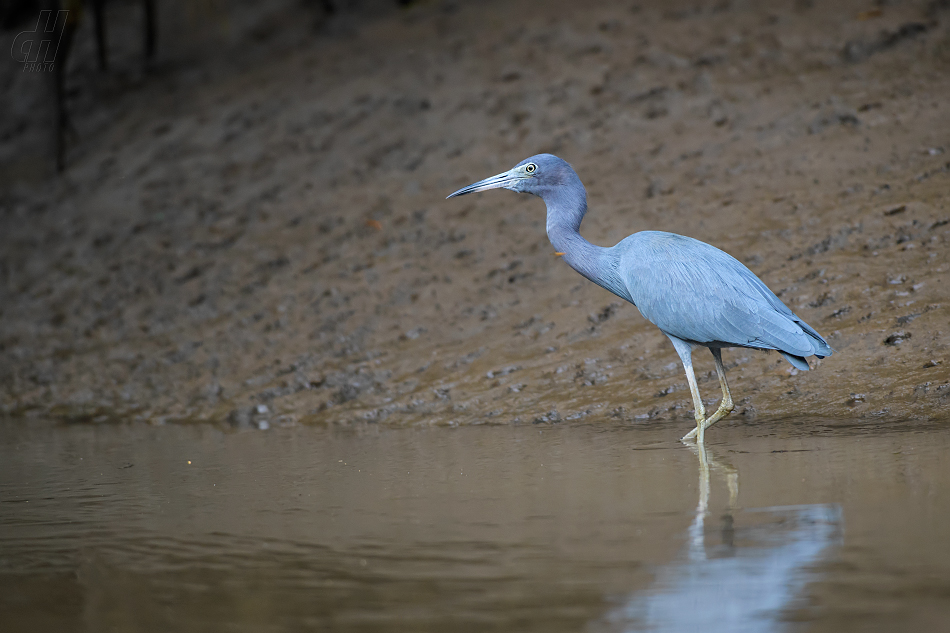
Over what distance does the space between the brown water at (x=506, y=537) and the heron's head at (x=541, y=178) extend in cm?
155

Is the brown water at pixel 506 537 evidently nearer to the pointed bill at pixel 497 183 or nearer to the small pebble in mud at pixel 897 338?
the small pebble in mud at pixel 897 338

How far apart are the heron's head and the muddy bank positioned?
1.25m

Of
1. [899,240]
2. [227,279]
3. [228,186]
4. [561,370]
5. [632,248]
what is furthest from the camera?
[228,186]

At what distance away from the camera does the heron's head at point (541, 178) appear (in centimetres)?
551

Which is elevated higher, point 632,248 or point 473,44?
point 473,44

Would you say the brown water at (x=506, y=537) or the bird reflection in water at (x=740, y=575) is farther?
the brown water at (x=506, y=537)

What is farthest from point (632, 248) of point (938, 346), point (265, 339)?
point (265, 339)

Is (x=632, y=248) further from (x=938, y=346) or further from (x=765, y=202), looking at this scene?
(x=765, y=202)

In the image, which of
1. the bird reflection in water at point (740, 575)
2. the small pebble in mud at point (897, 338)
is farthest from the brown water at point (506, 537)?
the small pebble in mud at point (897, 338)

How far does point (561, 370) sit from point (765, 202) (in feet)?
9.09

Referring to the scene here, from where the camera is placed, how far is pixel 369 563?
274cm

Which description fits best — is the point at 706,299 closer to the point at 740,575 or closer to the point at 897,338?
the point at 897,338

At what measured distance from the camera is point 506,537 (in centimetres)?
293

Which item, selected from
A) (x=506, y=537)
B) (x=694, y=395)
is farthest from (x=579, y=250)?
(x=506, y=537)
